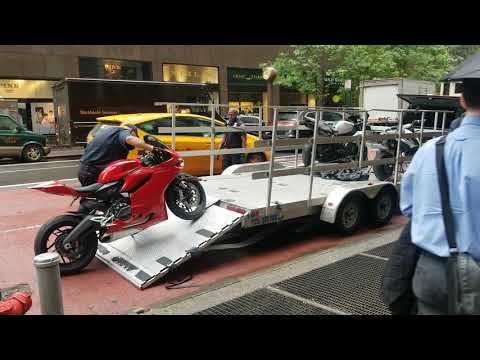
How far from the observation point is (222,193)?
625 centimetres

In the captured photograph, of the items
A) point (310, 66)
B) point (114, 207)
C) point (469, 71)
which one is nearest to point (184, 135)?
point (114, 207)

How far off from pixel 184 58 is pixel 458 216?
25.8 metres

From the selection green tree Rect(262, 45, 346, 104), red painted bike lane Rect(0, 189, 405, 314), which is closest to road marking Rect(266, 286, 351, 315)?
red painted bike lane Rect(0, 189, 405, 314)

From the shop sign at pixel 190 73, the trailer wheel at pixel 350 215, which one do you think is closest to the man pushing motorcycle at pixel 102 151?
the trailer wheel at pixel 350 215

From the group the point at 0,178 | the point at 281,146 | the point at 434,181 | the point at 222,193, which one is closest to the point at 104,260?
the point at 222,193

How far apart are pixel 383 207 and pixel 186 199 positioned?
122 inches

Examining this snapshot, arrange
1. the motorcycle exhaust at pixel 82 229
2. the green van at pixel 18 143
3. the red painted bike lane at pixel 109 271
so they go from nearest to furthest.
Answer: the red painted bike lane at pixel 109 271, the motorcycle exhaust at pixel 82 229, the green van at pixel 18 143

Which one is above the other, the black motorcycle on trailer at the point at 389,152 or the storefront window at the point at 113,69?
the storefront window at the point at 113,69

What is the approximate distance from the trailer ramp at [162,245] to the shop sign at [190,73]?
69.2 ft

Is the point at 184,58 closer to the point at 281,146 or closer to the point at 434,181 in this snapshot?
the point at 281,146

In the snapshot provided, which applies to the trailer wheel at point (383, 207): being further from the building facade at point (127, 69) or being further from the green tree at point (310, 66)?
the green tree at point (310, 66)

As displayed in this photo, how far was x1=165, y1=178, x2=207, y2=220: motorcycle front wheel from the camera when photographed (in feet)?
18.3

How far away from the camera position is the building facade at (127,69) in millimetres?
21359
